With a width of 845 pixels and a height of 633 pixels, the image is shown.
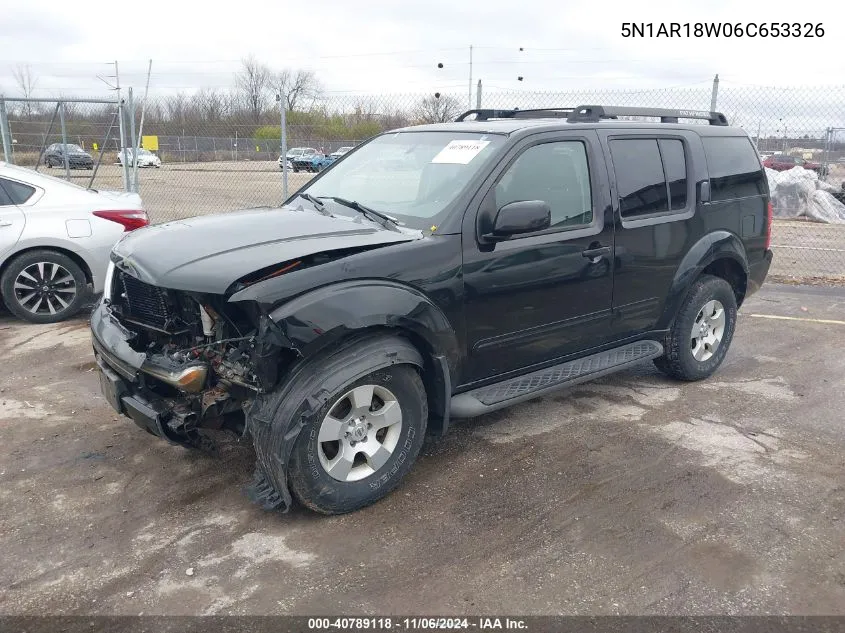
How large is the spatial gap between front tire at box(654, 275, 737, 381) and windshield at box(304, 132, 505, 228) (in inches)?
81.8

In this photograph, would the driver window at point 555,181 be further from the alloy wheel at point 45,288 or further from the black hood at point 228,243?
the alloy wheel at point 45,288

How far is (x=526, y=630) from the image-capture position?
108 inches

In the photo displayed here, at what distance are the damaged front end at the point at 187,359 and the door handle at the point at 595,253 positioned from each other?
1.97 metres

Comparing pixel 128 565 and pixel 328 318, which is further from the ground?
pixel 328 318

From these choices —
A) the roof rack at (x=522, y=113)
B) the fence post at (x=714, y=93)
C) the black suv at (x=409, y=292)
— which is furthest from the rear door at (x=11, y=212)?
the fence post at (x=714, y=93)

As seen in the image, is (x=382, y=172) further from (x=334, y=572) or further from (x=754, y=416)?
(x=754, y=416)

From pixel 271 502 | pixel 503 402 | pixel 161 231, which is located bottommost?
pixel 271 502

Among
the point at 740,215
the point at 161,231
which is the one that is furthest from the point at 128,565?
the point at 740,215

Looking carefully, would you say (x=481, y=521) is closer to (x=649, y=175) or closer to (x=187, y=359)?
(x=187, y=359)

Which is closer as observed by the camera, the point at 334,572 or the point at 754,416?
the point at 334,572

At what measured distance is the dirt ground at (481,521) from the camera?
2.94 metres

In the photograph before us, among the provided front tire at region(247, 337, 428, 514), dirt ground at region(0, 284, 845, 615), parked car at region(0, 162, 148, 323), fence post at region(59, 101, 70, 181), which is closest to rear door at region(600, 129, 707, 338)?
dirt ground at region(0, 284, 845, 615)

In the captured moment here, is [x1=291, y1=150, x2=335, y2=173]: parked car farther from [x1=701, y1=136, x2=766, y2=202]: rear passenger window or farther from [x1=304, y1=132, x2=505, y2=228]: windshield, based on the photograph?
[x1=701, y1=136, x2=766, y2=202]: rear passenger window

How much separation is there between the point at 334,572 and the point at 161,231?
6.65 ft
